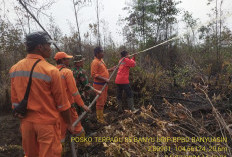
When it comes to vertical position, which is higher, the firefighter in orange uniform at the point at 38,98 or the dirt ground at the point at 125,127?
the firefighter in orange uniform at the point at 38,98

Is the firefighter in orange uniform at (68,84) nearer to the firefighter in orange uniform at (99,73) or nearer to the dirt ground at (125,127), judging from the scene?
the dirt ground at (125,127)

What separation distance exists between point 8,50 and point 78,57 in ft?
15.9

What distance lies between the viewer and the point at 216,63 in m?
7.64

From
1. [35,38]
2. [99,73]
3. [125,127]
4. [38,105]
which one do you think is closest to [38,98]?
[38,105]

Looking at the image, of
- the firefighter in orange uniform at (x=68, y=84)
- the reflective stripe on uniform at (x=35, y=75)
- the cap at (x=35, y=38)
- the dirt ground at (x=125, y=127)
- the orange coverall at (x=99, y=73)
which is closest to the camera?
the reflective stripe on uniform at (x=35, y=75)

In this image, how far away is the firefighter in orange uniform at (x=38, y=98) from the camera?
1.83 m

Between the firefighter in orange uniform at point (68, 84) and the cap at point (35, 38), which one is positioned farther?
the firefighter in orange uniform at point (68, 84)

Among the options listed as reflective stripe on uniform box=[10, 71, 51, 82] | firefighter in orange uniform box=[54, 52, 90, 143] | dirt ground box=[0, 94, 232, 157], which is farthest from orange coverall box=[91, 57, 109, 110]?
reflective stripe on uniform box=[10, 71, 51, 82]

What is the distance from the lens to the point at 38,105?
1.85 meters

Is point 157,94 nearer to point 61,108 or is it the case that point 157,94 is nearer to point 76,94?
point 76,94

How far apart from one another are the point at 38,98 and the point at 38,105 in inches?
3.4

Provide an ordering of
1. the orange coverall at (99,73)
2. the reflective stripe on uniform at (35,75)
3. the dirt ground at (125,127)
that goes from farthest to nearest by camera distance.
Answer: the orange coverall at (99,73) < the dirt ground at (125,127) < the reflective stripe on uniform at (35,75)

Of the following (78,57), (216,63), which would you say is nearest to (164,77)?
(216,63)

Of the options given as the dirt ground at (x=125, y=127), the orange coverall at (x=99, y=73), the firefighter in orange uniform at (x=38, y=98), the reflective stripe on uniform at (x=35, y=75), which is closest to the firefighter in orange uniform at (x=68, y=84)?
the dirt ground at (x=125, y=127)
